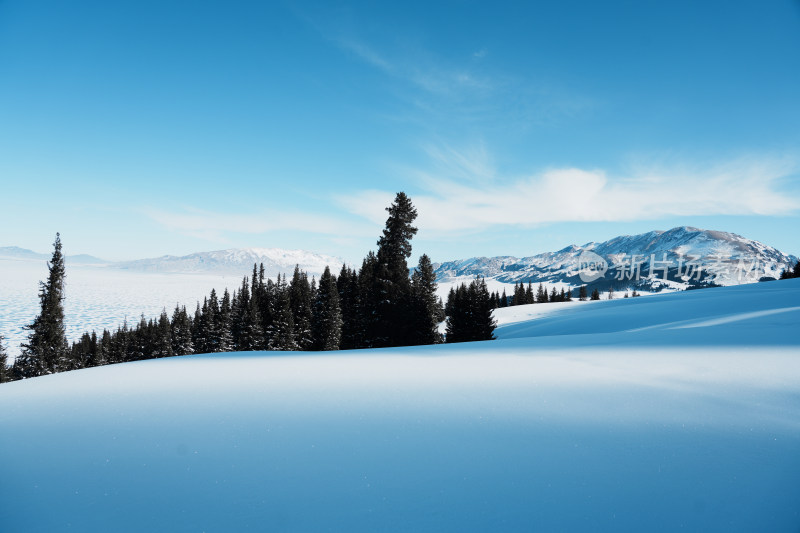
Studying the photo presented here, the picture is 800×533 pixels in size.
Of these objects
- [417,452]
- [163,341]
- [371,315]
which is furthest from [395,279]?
[163,341]

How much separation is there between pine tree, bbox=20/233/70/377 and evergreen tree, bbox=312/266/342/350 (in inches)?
1036

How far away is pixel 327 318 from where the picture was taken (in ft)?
149

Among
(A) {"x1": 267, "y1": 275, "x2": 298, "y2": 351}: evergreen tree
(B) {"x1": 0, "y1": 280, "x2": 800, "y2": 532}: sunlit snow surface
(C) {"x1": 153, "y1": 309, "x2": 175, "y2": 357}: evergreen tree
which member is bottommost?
(C) {"x1": 153, "y1": 309, "x2": 175, "y2": 357}: evergreen tree

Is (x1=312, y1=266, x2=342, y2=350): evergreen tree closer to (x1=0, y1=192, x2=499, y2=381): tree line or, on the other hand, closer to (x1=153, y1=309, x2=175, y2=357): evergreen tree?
(x1=0, y1=192, x2=499, y2=381): tree line

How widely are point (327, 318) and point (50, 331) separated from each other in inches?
1120

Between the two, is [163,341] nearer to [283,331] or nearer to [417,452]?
[283,331]

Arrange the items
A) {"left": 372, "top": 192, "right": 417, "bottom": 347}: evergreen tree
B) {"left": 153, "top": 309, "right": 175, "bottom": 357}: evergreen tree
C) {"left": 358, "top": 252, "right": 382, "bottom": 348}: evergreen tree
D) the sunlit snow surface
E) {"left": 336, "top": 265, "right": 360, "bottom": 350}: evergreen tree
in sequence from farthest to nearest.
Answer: {"left": 153, "top": 309, "right": 175, "bottom": 357}: evergreen tree < {"left": 336, "top": 265, "right": 360, "bottom": 350}: evergreen tree < {"left": 358, "top": 252, "right": 382, "bottom": 348}: evergreen tree < {"left": 372, "top": 192, "right": 417, "bottom": 347}: evergreen tree < the sunlit snow surface

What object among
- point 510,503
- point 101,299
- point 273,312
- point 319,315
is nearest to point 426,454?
point 510,503

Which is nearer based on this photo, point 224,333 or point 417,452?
point 417,452

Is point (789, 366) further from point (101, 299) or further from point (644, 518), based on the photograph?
point (101, 299)

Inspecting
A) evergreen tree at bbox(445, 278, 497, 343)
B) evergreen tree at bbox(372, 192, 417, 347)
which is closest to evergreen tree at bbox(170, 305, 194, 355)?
evergreen tree at bbox(372, 192, 417, 347)

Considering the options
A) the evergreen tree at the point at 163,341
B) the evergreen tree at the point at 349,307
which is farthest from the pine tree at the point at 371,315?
the evergreen tree at the point at 163,341

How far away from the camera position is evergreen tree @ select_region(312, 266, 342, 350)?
4416 cm

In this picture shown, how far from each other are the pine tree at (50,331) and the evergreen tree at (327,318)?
26319mm
